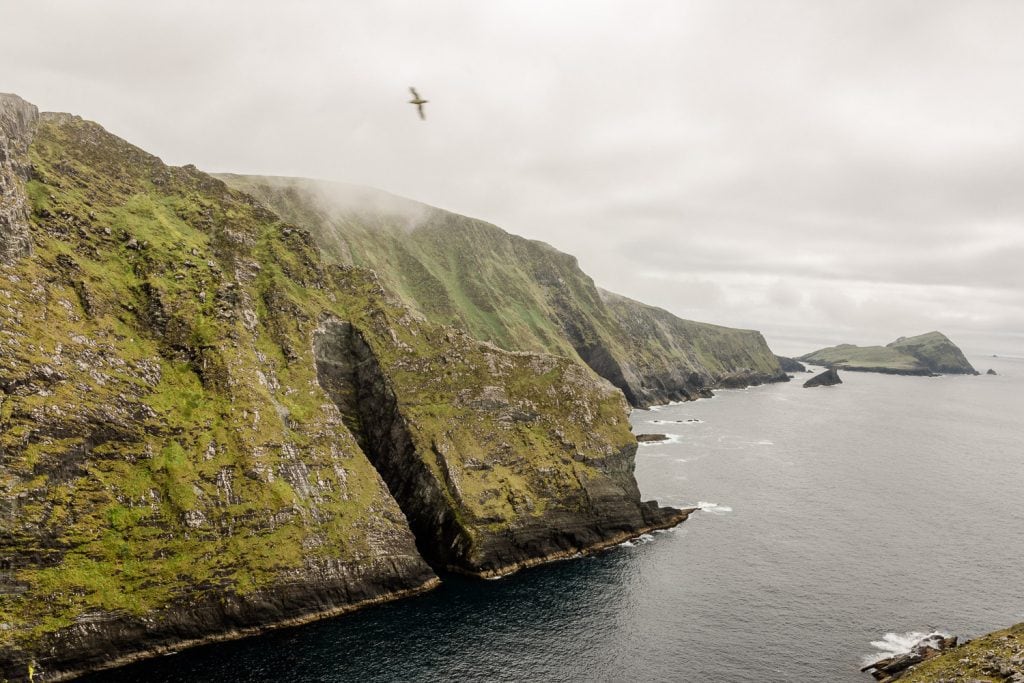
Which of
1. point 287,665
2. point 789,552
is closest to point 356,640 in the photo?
point 287,665

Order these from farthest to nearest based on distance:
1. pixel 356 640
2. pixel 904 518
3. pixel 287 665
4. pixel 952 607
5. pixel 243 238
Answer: pixel 904 518 < pixel 243 238 < pixel 952 607 < pixel 356 640 < pixel 287 665

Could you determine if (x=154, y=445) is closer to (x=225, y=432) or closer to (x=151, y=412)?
(x=151, y=412)

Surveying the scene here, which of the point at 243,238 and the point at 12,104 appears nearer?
the point at 12,104

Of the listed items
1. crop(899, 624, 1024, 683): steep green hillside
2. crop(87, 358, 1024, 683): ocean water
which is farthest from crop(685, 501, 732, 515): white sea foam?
crop(899, 624, 1024, 683): steep green hillside

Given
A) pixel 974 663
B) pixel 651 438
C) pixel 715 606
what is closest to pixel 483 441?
Answer: pixel 715 606

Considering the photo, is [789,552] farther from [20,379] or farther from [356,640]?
[20,379]

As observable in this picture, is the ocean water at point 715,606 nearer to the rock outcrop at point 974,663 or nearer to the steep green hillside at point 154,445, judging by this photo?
the rock outcrop at point 974,663

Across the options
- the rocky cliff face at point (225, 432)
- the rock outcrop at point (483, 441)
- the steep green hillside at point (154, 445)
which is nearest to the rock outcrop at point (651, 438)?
the rock outcrop at point (483, 441)
